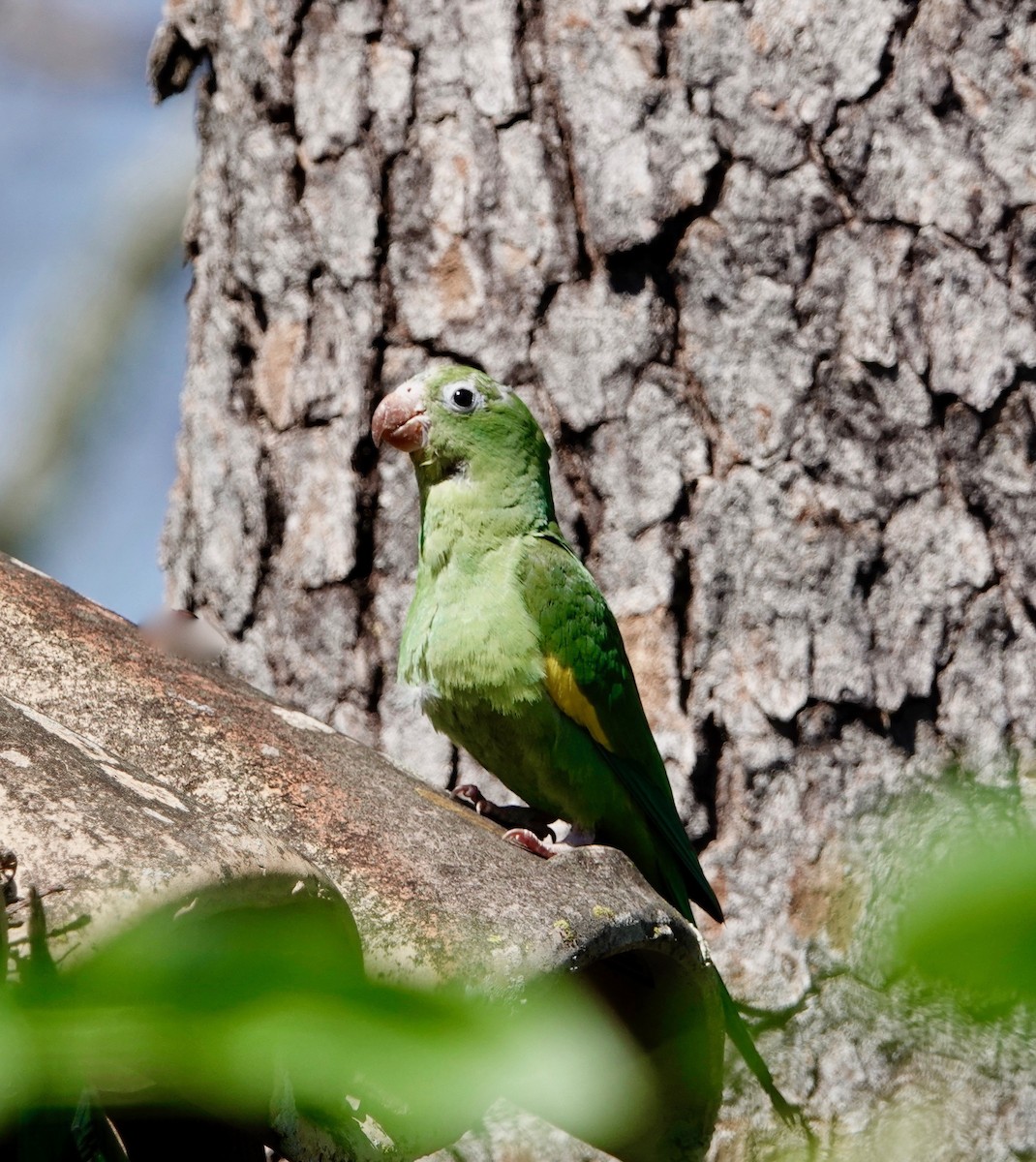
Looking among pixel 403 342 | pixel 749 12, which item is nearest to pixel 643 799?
pixel 403 342

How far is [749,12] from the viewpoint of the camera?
3078 mm

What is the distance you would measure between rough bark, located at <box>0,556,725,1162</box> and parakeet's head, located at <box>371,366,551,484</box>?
812 mm

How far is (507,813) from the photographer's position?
304 cm

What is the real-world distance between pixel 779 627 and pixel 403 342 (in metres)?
1.19

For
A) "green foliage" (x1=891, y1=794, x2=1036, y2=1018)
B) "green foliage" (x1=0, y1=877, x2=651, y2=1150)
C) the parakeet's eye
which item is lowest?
the parakeet's eye

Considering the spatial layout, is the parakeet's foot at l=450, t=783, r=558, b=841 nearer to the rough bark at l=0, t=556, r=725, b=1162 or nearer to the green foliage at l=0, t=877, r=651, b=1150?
the rough bark at l=0, t=556, r=725, b=1162

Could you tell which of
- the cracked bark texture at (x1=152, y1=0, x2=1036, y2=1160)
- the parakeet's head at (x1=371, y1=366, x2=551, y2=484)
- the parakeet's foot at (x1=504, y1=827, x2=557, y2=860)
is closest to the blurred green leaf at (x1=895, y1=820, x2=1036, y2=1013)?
the parakeet's foot at (x1=504, y1=827, x2=557, y2=860)

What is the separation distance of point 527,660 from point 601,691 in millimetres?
180

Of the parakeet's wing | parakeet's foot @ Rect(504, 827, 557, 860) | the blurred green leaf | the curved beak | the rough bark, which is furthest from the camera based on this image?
the curved beak

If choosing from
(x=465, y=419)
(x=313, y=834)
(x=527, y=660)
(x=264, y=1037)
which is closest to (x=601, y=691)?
(x=527, y=660)

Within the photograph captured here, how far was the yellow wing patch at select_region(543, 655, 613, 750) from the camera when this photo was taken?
9.43 feet

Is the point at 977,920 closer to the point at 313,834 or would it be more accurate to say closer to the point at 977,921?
the point at 977,921

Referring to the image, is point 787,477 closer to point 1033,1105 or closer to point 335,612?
point 335,612

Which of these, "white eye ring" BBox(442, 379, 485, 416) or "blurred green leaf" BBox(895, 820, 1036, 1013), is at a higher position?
"blurred green leaf" BBox(895, 820, 1036, 1013)
